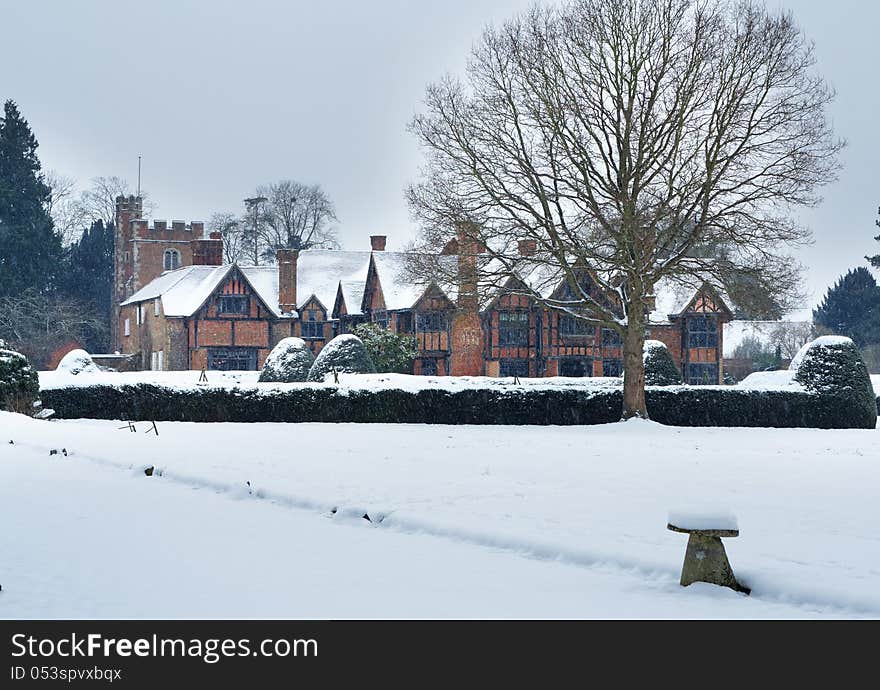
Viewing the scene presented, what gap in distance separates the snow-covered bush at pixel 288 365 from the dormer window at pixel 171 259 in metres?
46.4

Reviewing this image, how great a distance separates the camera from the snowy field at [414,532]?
8.84 meters

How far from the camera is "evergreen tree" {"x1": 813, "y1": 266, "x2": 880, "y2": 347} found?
85.4 meters

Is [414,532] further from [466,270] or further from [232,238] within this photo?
[232,238]

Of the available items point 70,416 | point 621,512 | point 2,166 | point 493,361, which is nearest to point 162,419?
point 70,416

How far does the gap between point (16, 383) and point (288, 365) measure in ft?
35.7

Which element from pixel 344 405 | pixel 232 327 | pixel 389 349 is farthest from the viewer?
pixel 232 327

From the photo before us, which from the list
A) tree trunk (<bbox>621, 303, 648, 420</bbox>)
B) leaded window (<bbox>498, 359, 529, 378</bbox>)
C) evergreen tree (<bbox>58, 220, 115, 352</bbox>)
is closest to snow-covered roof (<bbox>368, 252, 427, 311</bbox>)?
leaded window (<bbox>498, 359, 529, 378</bbox>)

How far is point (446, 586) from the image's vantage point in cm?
933

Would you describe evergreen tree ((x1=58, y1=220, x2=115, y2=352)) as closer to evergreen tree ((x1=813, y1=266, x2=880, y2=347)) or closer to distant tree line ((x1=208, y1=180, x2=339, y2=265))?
distant tree line ((x1=208, y1=180, x2=339, y2=265))

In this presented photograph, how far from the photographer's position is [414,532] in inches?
484

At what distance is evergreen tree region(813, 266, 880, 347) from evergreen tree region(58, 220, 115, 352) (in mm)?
54202

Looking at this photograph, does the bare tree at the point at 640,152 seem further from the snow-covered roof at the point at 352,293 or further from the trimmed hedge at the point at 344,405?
the snow-covered roof at the point at 352,293

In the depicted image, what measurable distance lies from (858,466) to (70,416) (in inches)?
869

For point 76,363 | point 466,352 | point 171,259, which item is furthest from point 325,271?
point 76,363
